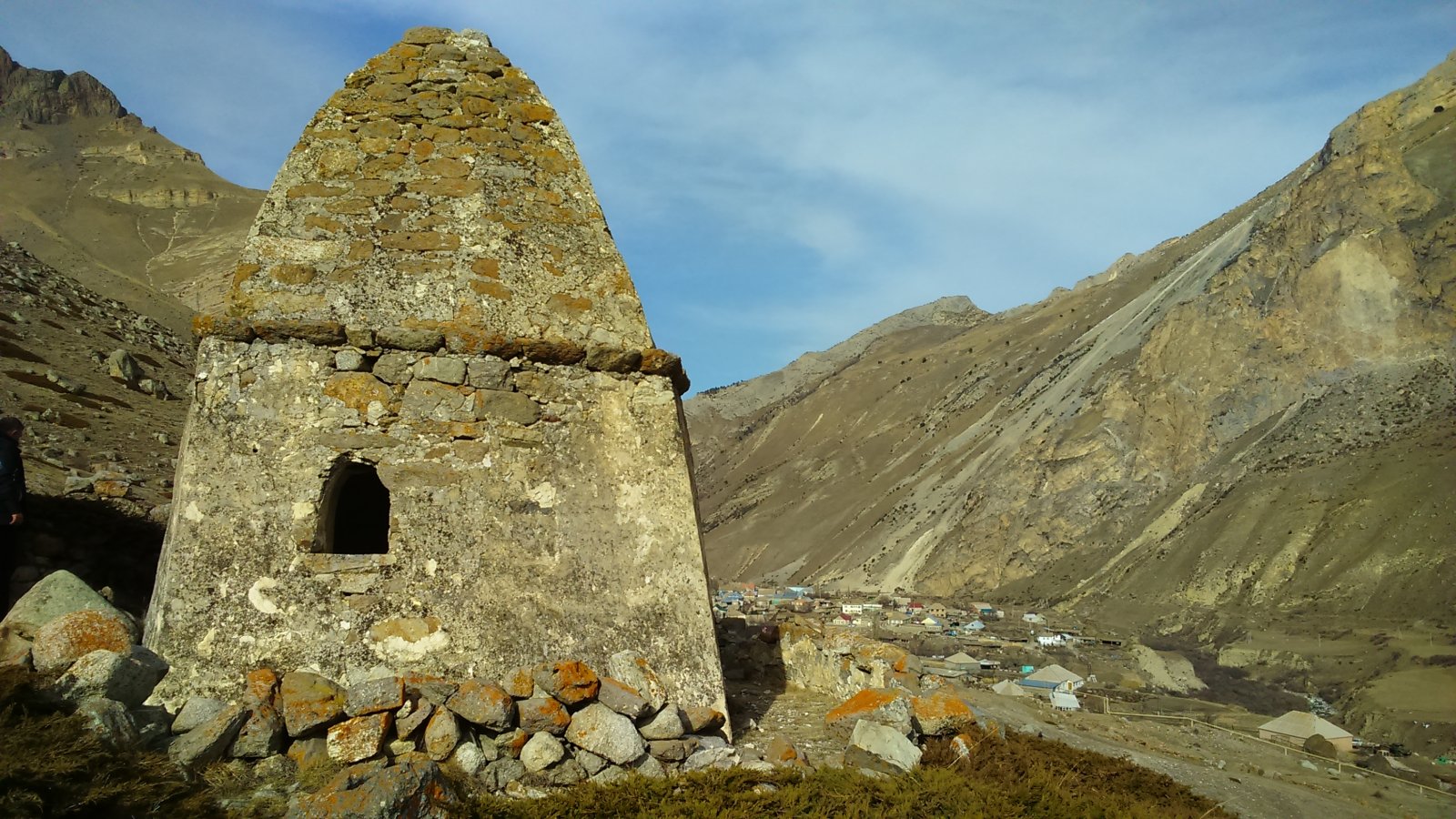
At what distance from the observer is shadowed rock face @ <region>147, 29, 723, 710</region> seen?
228 inches

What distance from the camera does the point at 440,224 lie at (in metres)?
6.79

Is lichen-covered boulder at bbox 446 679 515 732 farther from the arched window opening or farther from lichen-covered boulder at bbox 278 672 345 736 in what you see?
the arched window opening

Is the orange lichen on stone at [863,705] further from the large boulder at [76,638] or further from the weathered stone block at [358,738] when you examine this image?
the large boulder at [76,638]

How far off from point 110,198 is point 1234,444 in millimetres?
143695

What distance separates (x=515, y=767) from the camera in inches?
197

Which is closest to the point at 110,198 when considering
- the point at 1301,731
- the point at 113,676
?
the point at 1301,731

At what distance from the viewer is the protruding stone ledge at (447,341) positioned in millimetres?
6184

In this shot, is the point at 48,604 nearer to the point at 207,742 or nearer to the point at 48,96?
the point at 207,742

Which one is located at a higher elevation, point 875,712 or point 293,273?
point 293,273

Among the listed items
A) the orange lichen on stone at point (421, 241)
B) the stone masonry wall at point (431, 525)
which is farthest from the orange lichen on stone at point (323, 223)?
the stone masonry wall at point (431, 525)

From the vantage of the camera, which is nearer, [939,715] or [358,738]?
[358,738]

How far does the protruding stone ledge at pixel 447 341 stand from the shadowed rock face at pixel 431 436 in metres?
0.01

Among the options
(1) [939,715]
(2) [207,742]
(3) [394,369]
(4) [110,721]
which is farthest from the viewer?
(1) [939,715]

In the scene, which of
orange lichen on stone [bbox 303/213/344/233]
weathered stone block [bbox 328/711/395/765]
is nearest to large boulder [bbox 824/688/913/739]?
weathered stone block [bbox 328/711/395/765]
